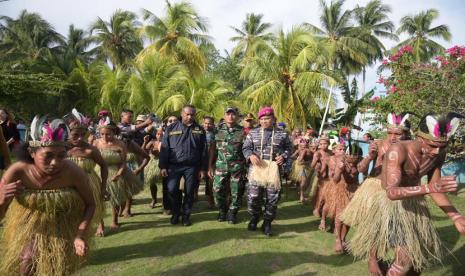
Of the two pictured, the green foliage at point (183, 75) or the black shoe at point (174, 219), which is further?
the green foliage at point (183, 75)

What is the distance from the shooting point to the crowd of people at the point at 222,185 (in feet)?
9.04

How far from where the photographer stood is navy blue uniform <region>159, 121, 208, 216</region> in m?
5.62

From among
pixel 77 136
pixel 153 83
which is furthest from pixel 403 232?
pixel 153 83

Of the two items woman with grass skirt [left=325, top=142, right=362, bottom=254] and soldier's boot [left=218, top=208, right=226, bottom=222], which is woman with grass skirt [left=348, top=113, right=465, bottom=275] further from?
soldier's boot [left=218, top=208, right=226, bottom=222]

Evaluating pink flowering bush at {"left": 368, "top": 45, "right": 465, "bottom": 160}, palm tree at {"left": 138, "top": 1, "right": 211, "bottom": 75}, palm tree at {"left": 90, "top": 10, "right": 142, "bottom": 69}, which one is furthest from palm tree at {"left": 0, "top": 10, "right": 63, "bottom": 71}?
pink flowering bush at {"left": 368, "top": 45, "right": 465, "bottom": 160}

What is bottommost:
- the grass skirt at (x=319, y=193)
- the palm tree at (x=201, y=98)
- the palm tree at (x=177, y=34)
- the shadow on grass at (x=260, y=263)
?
the shadow on grass at (x=260, y=263)

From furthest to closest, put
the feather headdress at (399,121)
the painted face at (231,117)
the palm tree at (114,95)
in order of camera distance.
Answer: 1. the palm tree at (114,95)
2. the painted face at (231,117)
3. the feather headdress at (399,121)

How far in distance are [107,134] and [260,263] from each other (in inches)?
103

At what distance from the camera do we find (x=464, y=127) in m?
8.89

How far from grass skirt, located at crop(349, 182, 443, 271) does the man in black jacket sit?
2.86 meters

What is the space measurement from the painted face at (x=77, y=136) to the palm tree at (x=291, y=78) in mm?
12102

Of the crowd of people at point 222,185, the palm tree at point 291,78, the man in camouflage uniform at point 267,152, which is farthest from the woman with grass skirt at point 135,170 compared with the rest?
the palm tree at point 291,78

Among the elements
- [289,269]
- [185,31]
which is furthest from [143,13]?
[289,269]

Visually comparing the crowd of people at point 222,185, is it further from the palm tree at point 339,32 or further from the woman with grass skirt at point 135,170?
the palm tree at point 339,32
